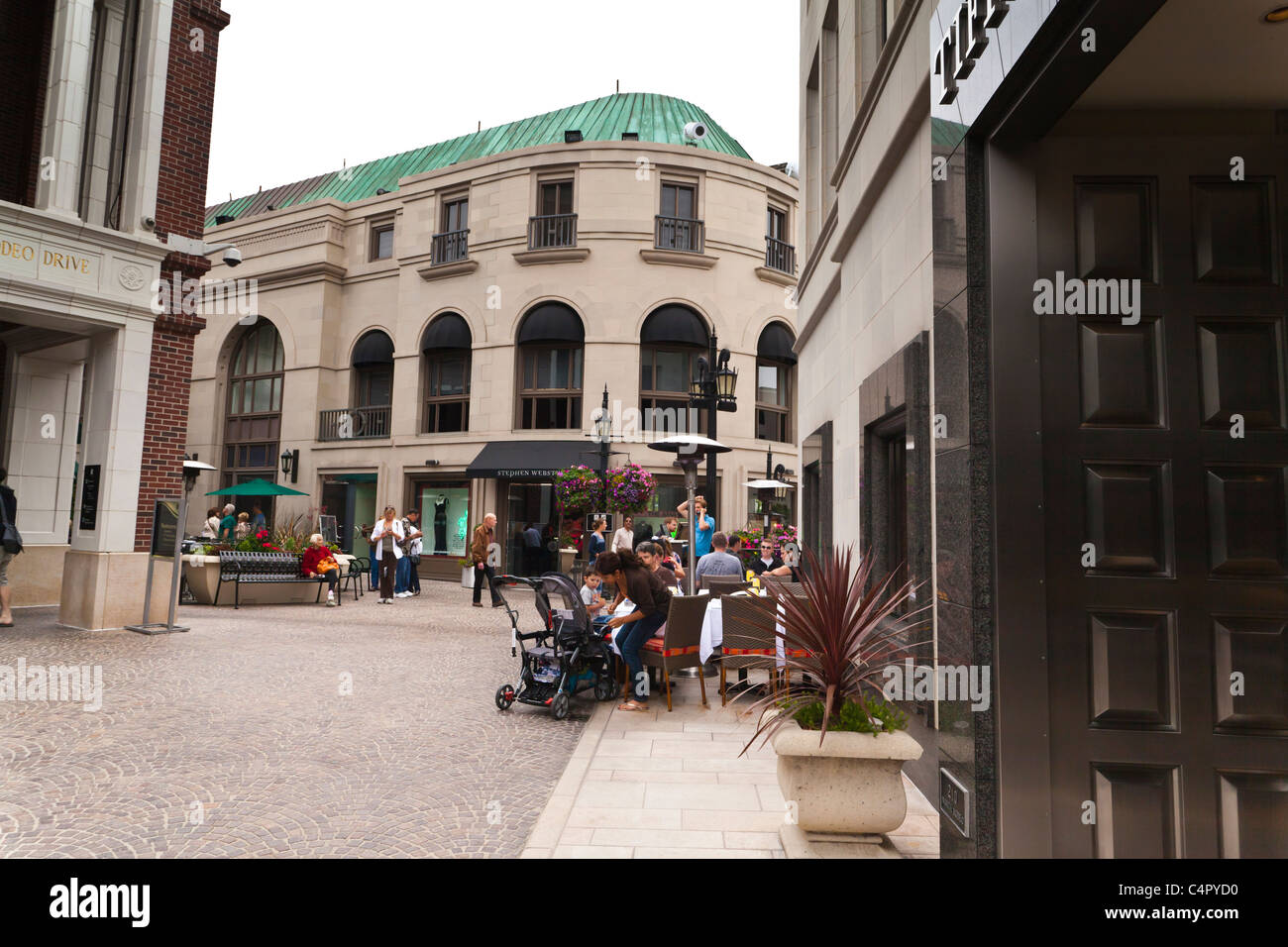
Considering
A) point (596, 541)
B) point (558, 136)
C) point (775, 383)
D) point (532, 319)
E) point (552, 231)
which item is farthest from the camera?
point (558, 136)

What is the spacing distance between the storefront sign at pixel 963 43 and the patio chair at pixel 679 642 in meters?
4.97

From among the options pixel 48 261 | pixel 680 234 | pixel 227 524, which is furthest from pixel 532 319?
pixel 48 261

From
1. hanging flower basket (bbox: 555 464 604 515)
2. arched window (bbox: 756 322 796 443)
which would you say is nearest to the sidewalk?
hanging flower basket (bbox: 555 464 604 515)

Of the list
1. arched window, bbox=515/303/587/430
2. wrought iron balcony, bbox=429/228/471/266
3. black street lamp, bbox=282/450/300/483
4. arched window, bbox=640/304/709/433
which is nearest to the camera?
arched window, bbox=640/304/709/433

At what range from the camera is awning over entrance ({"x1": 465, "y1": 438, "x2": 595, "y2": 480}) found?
2233cm

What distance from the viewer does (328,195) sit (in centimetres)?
3297

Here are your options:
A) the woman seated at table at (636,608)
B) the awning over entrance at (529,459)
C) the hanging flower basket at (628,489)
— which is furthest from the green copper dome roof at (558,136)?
the woman seated at table at (636,608)

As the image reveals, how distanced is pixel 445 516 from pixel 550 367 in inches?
243

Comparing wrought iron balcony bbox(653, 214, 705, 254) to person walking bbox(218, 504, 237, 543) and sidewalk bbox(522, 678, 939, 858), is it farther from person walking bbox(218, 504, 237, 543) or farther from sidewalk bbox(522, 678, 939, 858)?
sidewalk bbox(522, 678, 939, 858)

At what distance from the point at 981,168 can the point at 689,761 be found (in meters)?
4.32

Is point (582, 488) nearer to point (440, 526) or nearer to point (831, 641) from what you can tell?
point (440, 526)

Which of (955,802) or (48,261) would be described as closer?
(955,802)

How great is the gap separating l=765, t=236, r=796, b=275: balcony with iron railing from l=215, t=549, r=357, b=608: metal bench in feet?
55.9

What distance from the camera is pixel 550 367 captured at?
2467 centimetres
